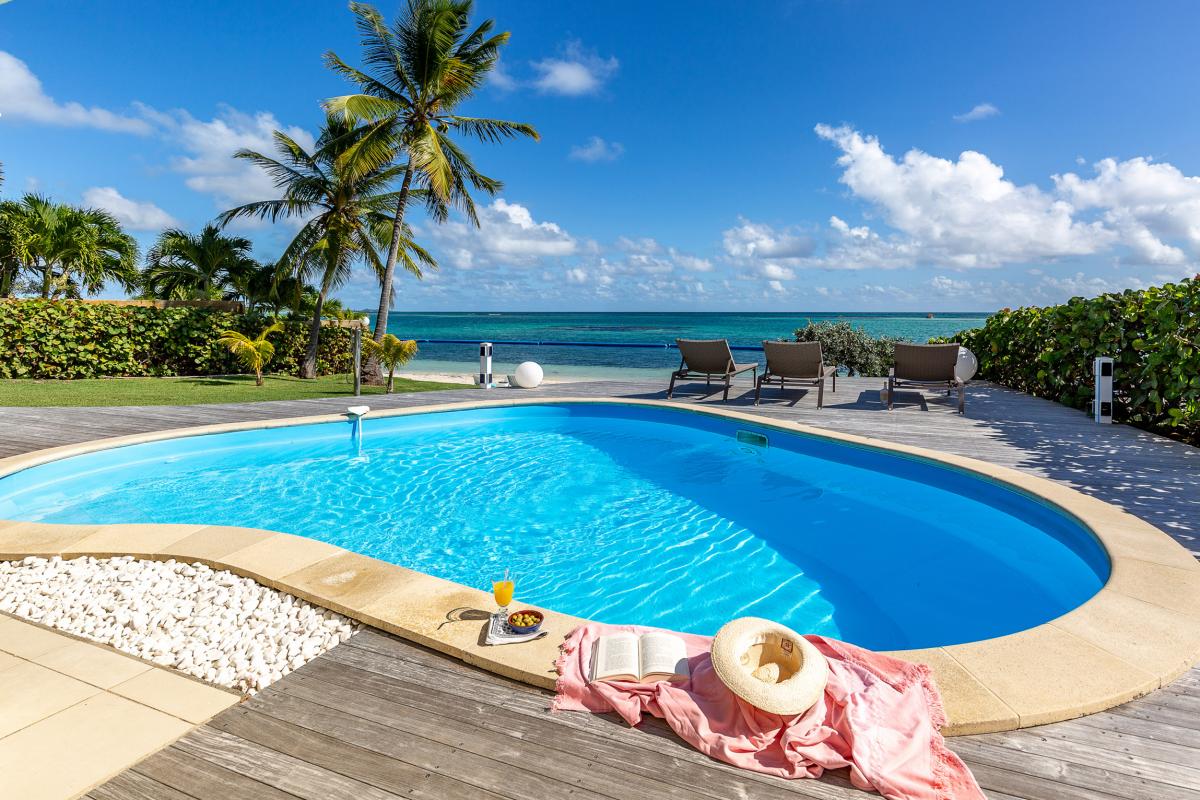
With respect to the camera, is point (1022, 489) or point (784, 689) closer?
point (784, 689)

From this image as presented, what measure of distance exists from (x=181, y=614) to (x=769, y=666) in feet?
8.76

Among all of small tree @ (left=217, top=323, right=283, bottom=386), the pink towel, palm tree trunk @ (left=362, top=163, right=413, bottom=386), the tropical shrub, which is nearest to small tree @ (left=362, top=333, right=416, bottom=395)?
palm tree trunk @ (left=362, top=163, right=413, bottom=386)

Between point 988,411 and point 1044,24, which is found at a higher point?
point 1044,24

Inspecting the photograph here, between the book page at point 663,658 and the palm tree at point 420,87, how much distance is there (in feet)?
35.5

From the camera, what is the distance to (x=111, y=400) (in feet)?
30.3

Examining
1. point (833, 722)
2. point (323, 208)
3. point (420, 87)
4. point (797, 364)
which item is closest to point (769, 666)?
point (833, 722)

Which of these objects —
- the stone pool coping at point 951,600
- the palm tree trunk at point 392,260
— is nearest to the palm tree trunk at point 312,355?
the palm tree trunk at point 392,260

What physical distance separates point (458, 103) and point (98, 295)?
16.1m

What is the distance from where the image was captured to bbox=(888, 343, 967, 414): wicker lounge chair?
25.7 feet

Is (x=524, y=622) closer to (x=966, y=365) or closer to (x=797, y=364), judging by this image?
(x=797, y=364)

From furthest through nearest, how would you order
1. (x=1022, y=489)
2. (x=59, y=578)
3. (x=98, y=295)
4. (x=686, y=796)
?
(x=98, y=295), (x=1022, y=489), (x=59, y=578), (x=686, y=796)

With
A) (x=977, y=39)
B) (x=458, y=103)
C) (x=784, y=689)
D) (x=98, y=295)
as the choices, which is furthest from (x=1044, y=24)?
(x=98, y=295)

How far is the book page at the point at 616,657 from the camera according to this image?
2.00 meters

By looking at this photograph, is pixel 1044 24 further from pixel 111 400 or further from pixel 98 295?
pixel 98 295
